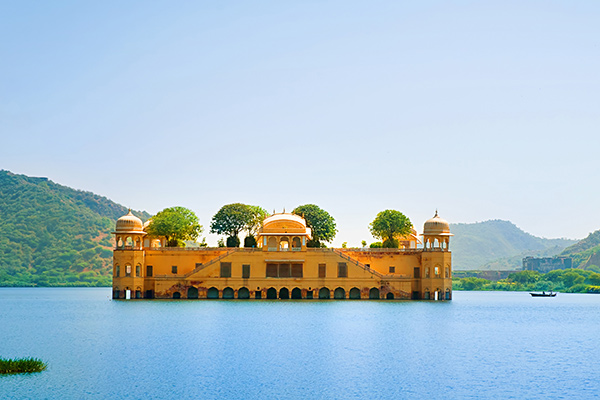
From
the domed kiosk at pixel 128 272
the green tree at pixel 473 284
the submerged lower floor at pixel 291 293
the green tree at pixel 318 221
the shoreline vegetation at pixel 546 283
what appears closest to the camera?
the domed kiosk at pixel 128 272

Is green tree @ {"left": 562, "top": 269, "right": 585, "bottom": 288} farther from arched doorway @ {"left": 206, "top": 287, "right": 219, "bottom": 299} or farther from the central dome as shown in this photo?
the central dome

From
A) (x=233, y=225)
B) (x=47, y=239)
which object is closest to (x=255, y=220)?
(x=233, y=225)

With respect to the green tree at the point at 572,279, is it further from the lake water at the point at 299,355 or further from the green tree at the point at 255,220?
the lake water at the point at 299,355

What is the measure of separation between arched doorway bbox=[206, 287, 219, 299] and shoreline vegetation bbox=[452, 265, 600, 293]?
71.0 metres

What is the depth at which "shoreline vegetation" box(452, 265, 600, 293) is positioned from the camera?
4887 inches

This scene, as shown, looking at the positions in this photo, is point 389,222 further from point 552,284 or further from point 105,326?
point 552,284

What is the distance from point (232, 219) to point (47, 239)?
77.6m

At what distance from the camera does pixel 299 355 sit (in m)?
31.8

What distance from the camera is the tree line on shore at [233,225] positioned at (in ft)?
245

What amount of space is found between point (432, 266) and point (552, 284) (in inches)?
2740

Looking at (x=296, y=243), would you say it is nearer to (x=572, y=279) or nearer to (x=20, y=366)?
(x=20, y=366)

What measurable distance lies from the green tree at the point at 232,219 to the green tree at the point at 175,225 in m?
2.05

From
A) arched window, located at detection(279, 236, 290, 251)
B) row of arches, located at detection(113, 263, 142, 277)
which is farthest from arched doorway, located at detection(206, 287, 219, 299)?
arched window, located at detection(279, 236, 290, 251)

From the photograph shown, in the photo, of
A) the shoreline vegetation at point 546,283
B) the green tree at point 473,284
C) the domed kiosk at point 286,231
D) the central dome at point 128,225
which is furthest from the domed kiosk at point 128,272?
the green tree at point 473,284
